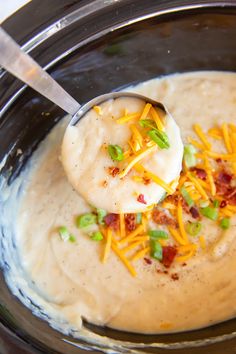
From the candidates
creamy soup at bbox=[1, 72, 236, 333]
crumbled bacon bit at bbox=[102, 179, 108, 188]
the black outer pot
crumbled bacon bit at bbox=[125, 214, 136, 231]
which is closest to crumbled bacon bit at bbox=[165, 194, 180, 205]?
creamy soup at bbox=[1, 72, 236, 333]

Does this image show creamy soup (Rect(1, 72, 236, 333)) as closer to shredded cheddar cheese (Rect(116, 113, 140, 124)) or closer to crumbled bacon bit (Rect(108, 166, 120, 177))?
crumbled bacon bit (Rect(108, 166, 120, 177))

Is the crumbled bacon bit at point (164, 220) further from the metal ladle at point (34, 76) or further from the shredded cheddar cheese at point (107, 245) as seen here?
the metal ladle at point (34, 76)

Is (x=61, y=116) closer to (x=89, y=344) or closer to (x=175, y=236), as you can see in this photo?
(x=175, y=236)

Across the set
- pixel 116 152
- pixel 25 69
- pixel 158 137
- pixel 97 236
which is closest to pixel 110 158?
pixel 116 152

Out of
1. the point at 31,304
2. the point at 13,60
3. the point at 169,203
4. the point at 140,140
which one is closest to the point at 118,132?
the point at 140,140

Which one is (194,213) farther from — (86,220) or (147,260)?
(86,220)

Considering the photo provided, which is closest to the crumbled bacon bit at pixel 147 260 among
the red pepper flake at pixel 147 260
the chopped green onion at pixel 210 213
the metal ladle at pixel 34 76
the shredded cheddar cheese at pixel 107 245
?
the red pepper flake at pixel 147 260
